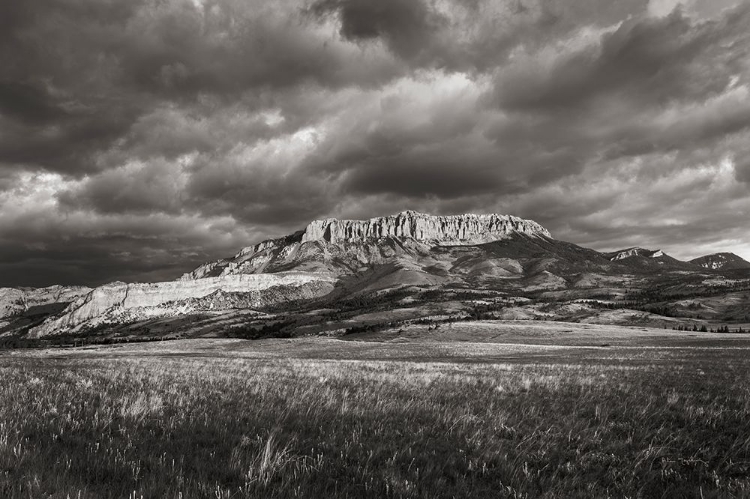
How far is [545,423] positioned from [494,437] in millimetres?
2043

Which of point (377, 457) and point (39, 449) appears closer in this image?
point (39, 449)

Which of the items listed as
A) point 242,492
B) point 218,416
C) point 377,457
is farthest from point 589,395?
point 242,492

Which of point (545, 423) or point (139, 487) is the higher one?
point (139, 487)

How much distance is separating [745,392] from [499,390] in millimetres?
7305

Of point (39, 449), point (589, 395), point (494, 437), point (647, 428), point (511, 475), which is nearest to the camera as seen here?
point (39, 449)

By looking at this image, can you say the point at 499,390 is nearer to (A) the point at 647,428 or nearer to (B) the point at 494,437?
(A) the point at 647,428

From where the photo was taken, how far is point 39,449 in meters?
4.68

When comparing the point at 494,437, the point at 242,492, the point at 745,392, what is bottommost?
the point at 745,392

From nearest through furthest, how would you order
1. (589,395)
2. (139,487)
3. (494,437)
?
(139,487) < (494,437) < (589,395)

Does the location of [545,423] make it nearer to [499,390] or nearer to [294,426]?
[499,390]

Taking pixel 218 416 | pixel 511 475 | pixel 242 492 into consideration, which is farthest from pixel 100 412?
pixel 511 475

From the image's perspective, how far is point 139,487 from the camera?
12.9 feet

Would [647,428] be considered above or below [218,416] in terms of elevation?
below

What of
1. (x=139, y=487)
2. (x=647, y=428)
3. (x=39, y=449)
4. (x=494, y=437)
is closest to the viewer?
(x=139, y=487)
